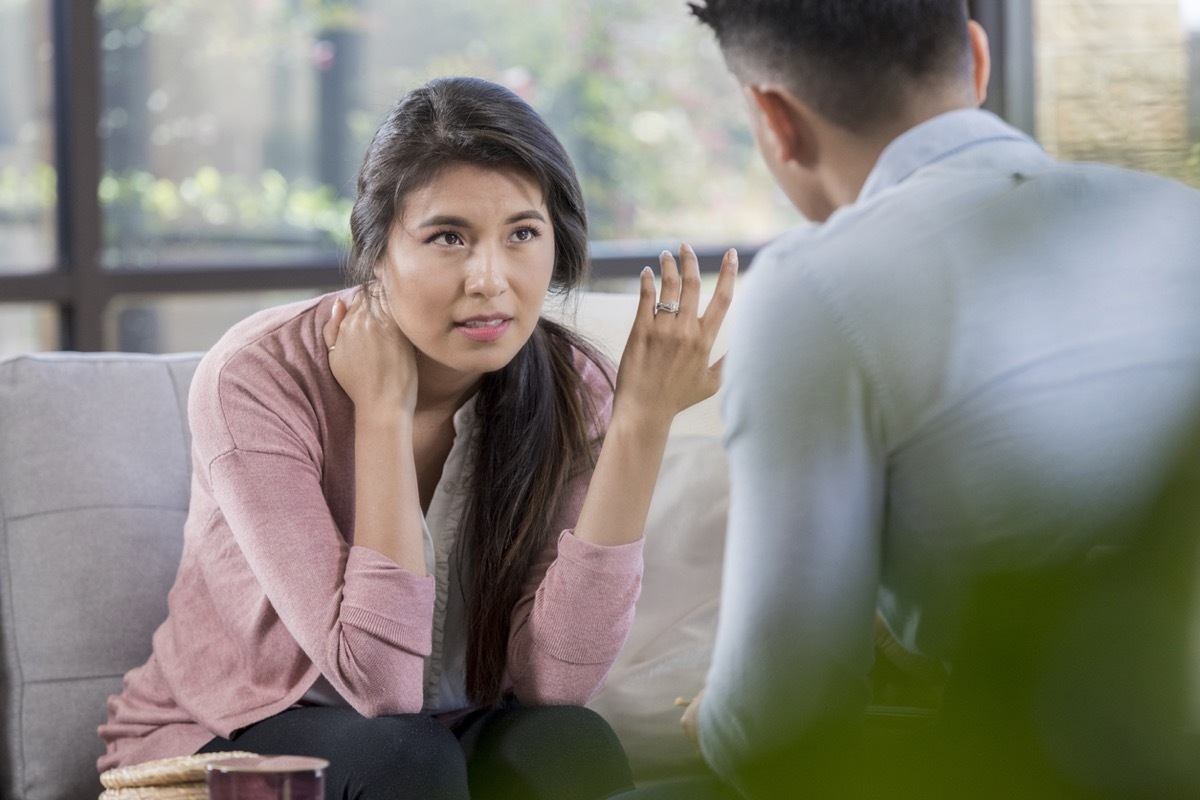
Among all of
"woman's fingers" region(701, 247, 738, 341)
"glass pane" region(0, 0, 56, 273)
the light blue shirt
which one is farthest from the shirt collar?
"glass pane" region(0, 0, 56, 273)

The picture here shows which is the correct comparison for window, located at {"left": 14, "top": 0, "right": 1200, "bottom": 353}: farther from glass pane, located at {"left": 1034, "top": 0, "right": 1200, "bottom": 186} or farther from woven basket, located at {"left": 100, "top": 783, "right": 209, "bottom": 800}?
glass pane, located at {"left": 1034, "top": 0, "right": 1200, "bottom": 186}

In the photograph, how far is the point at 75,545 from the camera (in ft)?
4.74

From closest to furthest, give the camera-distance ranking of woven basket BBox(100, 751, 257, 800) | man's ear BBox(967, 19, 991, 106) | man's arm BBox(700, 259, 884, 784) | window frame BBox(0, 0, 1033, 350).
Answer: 1. man's arm BBox(700, 259, 884, 784)
2. man's ear BBox(967, 19, 991, 106)
3. woven basket BBox(100, 751, 257, 800)
4. window frame BBox(0, 0, 1033, 350)

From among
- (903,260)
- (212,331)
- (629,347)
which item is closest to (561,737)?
(629,347)

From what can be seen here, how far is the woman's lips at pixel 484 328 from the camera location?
1.10 metres

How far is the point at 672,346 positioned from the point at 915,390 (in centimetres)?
50

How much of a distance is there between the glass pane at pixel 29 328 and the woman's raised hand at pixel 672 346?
6.39 feet

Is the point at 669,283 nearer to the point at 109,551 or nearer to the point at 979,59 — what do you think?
the point at 979,59

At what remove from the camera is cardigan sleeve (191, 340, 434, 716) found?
43.6 inches

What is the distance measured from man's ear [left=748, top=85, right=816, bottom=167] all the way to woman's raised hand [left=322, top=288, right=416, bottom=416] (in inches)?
19.8

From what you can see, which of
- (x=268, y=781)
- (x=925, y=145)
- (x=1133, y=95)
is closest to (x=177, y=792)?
(x=268, y=781)

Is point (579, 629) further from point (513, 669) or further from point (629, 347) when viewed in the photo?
point (629, 347)

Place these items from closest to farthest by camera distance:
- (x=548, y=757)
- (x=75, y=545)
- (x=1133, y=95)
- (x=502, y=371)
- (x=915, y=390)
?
(x=1133, y=95), (x=915, y=390), (x=548, y=757), (x=502, y=371), (x=75, y=545)

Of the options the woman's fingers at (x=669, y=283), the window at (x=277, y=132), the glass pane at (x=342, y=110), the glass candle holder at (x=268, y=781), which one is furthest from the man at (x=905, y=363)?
the glass pane at (x=342, y=110)
